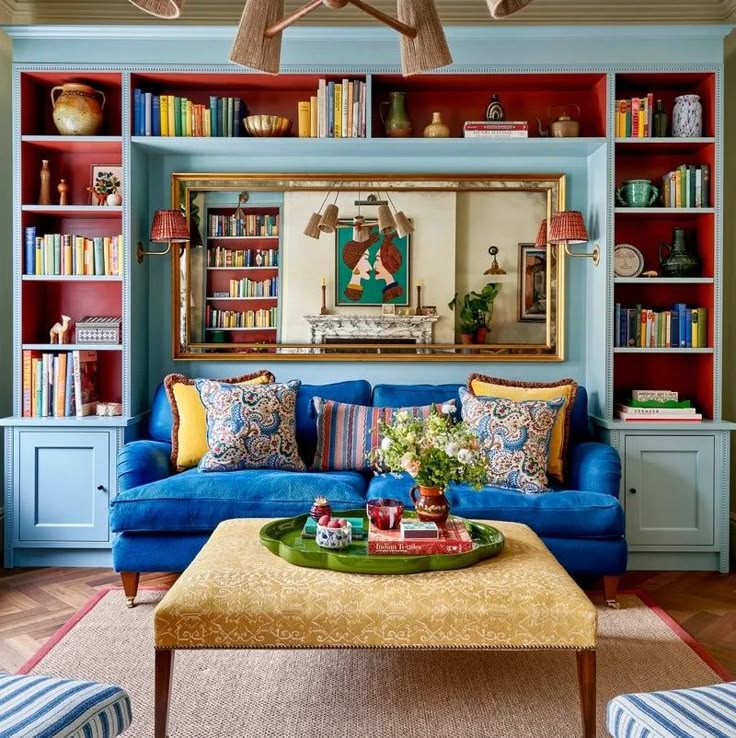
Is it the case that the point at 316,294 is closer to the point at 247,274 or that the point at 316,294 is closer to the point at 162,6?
the point at 247,274

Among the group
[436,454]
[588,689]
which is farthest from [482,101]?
[588,689]

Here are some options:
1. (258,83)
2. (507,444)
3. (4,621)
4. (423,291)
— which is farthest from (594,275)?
(4,621)

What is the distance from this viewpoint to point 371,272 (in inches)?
166

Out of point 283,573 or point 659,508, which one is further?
point 659,508

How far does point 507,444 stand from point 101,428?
6.73 feet

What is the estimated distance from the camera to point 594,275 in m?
4.07

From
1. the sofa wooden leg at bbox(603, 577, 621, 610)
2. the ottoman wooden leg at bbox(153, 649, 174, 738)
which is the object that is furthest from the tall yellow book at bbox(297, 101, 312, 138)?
the ottoman wooden leg at bbox(153, 649, 174, 738)

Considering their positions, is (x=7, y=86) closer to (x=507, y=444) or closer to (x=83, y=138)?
(x=83, y=138)

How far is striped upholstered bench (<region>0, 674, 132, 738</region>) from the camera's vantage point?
142cm

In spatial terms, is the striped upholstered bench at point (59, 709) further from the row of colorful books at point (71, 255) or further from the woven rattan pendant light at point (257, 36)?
the row of colorful books at point (71, 255)

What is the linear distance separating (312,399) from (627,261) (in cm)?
189

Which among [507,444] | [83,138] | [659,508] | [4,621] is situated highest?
[83,138]

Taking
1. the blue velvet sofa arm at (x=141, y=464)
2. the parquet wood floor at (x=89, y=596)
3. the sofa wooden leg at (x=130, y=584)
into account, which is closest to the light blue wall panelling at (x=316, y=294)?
the blue velvet sofa arm at (x=141, y=464)

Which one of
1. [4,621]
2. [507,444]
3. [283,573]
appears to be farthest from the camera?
[507,444]
